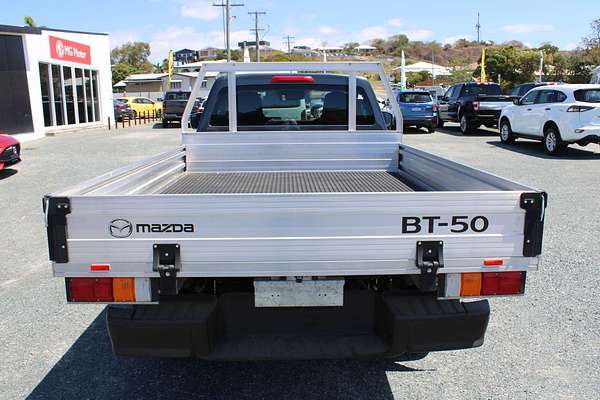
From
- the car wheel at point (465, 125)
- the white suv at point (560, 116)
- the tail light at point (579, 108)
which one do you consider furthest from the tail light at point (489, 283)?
the car wheel at point (465, 125)

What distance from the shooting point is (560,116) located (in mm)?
13773

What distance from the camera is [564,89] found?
46.0 feet

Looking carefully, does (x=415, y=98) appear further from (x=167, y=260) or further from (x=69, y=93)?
(x=167, y=260)

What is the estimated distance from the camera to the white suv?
43.5 ft

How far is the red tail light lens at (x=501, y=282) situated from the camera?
8.82 ft

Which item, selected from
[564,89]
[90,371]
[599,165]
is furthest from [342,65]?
[564,89]

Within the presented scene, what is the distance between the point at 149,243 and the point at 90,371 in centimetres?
152

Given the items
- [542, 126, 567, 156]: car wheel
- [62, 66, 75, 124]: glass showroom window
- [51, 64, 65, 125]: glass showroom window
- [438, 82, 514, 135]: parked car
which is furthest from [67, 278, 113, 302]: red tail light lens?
[62, 66, 75, 124]: glass showroom window

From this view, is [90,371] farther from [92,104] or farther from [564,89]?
[92,104]

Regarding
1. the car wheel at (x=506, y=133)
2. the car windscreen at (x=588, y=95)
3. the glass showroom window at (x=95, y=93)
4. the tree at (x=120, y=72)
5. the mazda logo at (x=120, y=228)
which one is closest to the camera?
the mazda logo at (x=120, y=228)

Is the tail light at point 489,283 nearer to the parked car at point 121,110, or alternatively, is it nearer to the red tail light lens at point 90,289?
the red tail light lens at point 90,289

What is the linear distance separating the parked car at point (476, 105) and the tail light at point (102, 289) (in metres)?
19.3

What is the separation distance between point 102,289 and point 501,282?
76.7 inches

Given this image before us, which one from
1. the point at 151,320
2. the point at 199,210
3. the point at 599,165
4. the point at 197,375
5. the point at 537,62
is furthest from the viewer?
the point at 537,62
